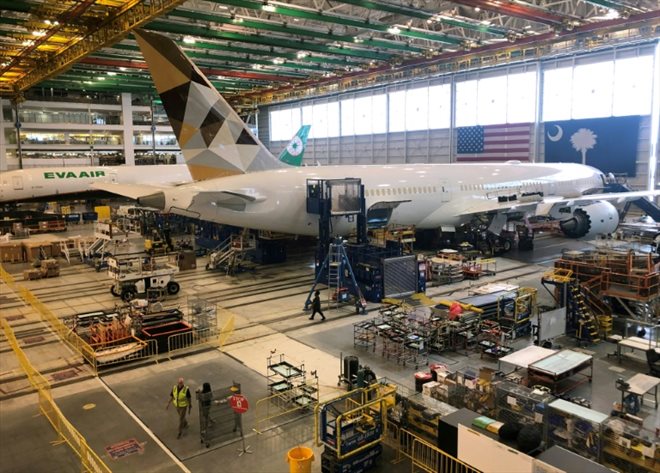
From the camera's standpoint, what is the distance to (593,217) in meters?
32.2

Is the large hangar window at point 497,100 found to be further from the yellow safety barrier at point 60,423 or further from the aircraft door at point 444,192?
the yellow safety barrier at point 60,423

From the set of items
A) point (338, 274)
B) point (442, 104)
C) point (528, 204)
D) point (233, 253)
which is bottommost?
point (233, 253)

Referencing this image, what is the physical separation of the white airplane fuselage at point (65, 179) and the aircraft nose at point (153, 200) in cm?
2455

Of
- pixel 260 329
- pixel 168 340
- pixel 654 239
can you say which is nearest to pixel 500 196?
pixel 654 239

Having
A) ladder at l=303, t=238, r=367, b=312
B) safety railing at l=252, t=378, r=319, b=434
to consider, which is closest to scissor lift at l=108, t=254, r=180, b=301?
ladder at l=303, t=238, r=367, b=312

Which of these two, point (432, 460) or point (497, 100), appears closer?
point (432, 460)

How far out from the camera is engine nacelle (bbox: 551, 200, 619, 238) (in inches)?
1259

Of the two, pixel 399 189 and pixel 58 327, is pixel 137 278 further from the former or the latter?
pixel 399 189

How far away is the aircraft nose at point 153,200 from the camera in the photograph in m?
22.0

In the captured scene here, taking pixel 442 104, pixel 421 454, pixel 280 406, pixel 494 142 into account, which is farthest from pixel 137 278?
pixel 442 104

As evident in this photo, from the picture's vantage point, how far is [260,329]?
1814 centimetres

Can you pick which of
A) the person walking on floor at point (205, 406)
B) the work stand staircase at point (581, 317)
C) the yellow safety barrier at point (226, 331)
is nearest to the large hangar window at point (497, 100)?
the work stand staircase at point (581, 317)

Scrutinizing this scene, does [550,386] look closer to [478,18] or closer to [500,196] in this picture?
[500,196]

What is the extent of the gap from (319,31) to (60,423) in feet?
94.3
